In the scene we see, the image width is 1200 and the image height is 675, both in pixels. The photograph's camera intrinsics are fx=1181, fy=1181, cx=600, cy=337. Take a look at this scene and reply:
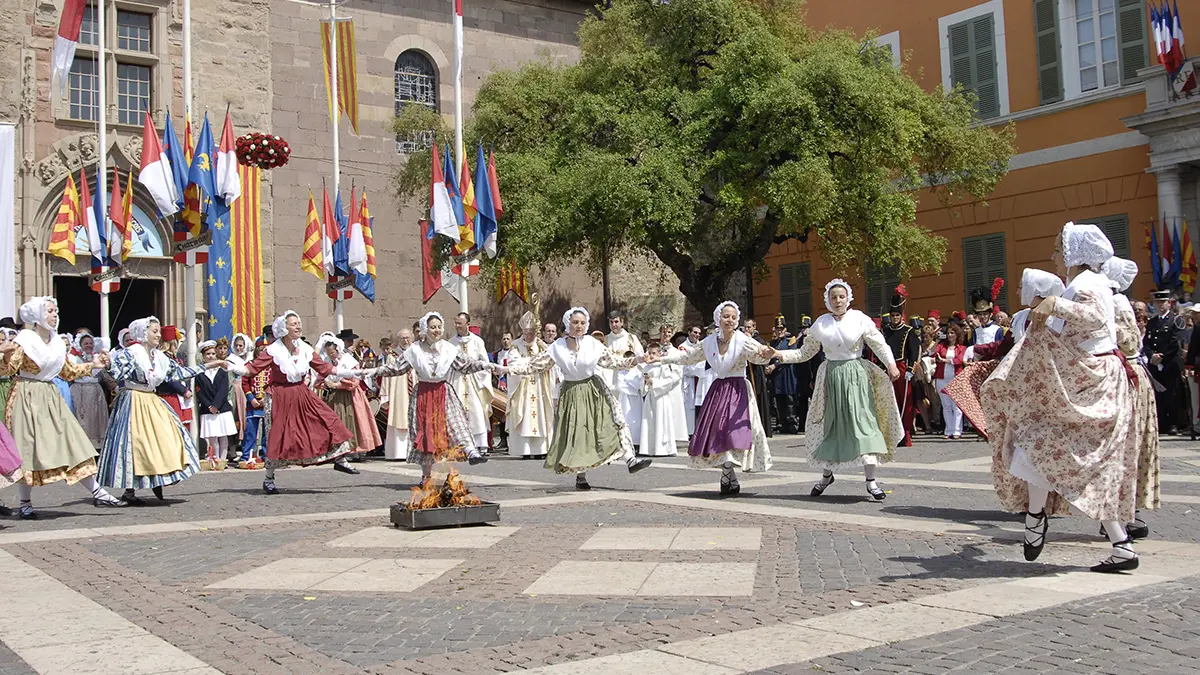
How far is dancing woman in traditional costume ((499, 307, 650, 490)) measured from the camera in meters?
11.3

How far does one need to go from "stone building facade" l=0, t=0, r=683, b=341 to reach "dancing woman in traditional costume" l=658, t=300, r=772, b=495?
51.3 ft

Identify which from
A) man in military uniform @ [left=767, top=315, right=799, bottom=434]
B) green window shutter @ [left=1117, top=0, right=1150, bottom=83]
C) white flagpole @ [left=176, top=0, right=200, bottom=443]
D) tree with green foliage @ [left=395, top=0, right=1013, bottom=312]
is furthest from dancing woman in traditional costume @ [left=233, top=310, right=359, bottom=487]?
green window shutter @ [left=1117, top=0, right=1150, bottom=83]

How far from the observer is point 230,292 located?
23875 millimetres

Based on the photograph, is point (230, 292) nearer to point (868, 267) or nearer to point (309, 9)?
point (309, 9)

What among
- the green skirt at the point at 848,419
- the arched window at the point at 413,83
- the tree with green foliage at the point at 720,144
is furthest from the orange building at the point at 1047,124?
the green skirt at the point at 848,419

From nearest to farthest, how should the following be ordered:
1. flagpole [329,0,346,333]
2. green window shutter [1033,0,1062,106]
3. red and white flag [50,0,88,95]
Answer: red and white flag [50,0,88,95], flagpole [329,0,346,333], green window shutter [1033,0,1062,106]

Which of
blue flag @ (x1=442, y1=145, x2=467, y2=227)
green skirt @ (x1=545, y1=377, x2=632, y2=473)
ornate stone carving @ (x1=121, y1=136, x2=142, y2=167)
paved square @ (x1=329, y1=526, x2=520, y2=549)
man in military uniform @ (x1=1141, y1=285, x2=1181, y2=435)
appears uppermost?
ornate stone carving @ (x1=121, y1=136, x2=142, y2=167)

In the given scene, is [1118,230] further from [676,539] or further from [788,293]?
[676,539]

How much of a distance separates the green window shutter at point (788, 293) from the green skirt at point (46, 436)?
20.6 metres

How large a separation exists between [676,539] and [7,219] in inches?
701

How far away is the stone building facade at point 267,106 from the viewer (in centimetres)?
2209

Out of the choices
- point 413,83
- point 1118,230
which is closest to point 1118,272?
point 1118,230

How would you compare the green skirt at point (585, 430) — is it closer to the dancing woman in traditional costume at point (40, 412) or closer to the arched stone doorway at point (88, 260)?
the dancing woman in traditional costume at point (40, 412)

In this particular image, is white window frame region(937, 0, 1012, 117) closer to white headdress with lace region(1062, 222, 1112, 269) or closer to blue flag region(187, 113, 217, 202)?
blue flag region(187, 113, 217, 202)
